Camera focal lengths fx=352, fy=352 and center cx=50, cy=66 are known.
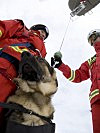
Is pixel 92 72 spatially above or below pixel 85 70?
below

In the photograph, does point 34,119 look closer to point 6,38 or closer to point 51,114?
point 51,114

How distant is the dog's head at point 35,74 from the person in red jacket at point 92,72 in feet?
4.96

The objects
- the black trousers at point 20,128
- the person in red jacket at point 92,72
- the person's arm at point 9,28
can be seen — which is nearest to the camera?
the black trousers at point 20,128

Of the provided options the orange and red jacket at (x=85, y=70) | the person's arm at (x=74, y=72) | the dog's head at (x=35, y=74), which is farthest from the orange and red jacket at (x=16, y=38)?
the person's arm at (x=74, y=72)

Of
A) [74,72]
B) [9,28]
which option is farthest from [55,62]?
[9,28]

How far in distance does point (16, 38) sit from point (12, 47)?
0.31 metres

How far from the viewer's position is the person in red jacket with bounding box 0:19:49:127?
354 centimetres

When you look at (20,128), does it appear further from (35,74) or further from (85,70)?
(85,70)

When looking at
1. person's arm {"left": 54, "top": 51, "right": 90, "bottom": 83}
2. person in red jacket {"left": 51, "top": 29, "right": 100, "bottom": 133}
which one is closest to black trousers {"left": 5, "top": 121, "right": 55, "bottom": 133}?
person in red jacket {"left": 51, "top": 29, "right": 100, "bottom": 133}

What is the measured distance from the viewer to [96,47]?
18.9 feet

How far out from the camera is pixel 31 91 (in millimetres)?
3504

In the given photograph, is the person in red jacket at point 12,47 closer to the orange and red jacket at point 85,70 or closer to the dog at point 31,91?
the dog at point 31,91

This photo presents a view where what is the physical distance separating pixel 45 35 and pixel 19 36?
2.72 ft

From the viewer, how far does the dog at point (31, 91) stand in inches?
134
